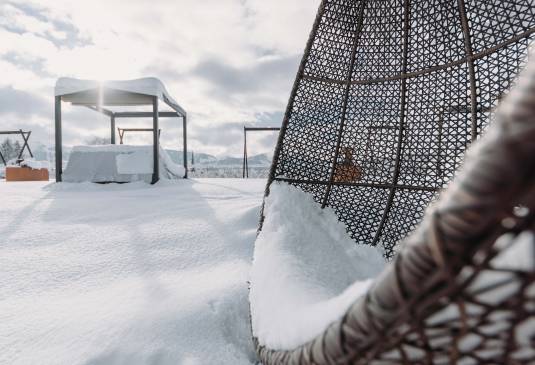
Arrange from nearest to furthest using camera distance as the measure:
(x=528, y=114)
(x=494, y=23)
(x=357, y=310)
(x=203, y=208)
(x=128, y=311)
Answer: (x=528, y=114) → (x=357, y=310) → (x=128, y=311) → (x=494, y=23) → (x=203, y=208)

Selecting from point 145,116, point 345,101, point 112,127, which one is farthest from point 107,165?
point 345,101

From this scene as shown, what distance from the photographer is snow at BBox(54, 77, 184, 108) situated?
4523 millimetres

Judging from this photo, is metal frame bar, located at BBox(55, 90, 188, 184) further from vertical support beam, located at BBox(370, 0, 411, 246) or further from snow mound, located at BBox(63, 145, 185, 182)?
vertical support beam, located at BBox(370, 0, 411, 246)

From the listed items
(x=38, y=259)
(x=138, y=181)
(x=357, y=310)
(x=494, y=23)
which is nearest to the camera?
(x=357, y=310)

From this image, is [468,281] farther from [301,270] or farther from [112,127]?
[112,127]

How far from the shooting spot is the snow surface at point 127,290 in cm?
79

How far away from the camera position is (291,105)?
4.47 ft

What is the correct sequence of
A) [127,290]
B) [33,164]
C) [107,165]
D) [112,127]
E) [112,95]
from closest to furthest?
[127,290], [107,165], [112,95], [33,164], [112,127]

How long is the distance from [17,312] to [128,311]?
0.34 m

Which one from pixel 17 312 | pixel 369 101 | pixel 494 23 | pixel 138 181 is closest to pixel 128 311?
pixel 17 312

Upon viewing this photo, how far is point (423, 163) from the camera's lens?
1.32m

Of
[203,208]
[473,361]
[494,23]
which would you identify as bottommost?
[203,208]

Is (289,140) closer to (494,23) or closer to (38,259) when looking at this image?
(494,23)

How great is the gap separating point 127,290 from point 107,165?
13.3 feet
